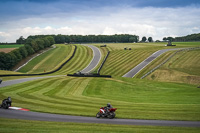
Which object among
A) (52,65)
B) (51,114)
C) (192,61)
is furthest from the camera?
(52,65)

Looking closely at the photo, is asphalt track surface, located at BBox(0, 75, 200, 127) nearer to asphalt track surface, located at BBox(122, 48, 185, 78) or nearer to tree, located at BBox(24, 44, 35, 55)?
asphalt track surface, located at BBox(122, 48, 185, 78)

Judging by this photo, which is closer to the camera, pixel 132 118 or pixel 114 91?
pixel 132 118

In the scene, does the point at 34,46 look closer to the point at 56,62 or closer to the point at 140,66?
the point at 56,62

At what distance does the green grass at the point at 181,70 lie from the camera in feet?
210

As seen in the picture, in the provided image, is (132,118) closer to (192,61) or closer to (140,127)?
(140,127)

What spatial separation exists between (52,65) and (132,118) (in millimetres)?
85765

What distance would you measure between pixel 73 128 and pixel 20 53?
4042 inches

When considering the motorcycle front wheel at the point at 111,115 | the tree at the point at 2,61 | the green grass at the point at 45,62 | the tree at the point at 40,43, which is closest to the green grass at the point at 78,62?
the green grass at the point at 45,62

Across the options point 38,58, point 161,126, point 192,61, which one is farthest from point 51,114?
point 38,58

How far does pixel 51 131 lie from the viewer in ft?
60.3

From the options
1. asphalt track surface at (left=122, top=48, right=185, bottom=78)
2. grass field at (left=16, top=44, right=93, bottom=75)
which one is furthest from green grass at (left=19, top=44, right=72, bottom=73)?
asphalt track surface at (left=122, top=48, right=185, bottom=78)

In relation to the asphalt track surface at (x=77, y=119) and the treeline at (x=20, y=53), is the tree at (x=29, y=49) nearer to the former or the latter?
the treeline at (x=20, y=53)

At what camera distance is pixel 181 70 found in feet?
236

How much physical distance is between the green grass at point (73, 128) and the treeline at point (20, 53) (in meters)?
85.5
